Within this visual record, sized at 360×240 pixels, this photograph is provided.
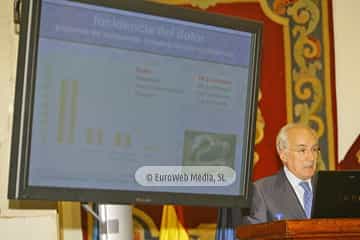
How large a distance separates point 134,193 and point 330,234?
2.02ft

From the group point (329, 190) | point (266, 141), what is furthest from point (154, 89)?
point (266, 141)

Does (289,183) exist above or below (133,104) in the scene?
below

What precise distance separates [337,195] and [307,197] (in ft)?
2.45

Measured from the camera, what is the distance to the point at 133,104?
7.99ft

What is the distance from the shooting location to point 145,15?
248 cm

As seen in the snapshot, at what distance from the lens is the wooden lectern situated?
2039mm

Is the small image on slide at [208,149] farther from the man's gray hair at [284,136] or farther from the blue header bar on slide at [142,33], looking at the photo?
the man's gray hair at [284,136]

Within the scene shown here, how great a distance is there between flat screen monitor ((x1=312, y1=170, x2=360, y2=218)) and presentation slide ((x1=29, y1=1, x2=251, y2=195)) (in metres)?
0.37

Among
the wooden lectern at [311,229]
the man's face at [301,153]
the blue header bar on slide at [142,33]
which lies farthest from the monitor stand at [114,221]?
the man's face at [301,153]

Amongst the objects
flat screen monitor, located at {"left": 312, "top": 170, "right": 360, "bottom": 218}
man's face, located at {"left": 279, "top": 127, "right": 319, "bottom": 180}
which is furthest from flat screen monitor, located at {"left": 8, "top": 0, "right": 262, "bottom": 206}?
man's face, located at {"left": 279, "top": 127, "right": 319, "bottom": 180}

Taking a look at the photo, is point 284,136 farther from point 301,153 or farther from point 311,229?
point 311,229

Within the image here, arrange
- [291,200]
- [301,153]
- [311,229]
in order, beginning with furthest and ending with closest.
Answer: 1. [301,153]
2. [291,200]
3. [311,229]

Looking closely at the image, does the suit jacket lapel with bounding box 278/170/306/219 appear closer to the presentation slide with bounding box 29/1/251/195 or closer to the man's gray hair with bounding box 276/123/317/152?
the man's gray hair with bounding box 276/123/317/152

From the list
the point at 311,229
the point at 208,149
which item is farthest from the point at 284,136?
the point at 311,229
